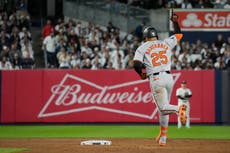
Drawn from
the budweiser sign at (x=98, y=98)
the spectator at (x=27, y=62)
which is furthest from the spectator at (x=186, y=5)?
the spectator at (x=27, y=62)

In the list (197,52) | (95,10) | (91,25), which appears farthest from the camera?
(95,10)

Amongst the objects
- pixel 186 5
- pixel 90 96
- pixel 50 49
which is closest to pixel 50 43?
pixel 50 49

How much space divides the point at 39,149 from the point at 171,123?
39.9 feet

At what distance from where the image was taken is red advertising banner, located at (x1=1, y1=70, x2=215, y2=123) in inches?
1002

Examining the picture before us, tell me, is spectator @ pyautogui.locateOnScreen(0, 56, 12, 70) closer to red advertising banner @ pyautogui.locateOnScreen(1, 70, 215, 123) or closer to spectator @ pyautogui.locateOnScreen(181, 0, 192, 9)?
red advertising banner @ pyautogui.locateOnScreen(1, 70, 215, 123)

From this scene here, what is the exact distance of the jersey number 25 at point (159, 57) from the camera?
14242 millimetres

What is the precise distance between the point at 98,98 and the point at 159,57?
1163 centimetres

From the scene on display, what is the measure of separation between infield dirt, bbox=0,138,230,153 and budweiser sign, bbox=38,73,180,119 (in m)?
8.13

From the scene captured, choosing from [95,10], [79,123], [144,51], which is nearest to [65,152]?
[144,51]

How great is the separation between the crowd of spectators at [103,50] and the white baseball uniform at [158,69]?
12086 mm

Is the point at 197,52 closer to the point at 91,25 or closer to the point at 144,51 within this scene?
the point at 91,25

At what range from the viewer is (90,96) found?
25.7m

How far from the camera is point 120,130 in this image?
22.6 meters

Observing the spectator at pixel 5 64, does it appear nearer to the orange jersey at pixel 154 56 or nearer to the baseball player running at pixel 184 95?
the baseball player running at pixel 184 95
